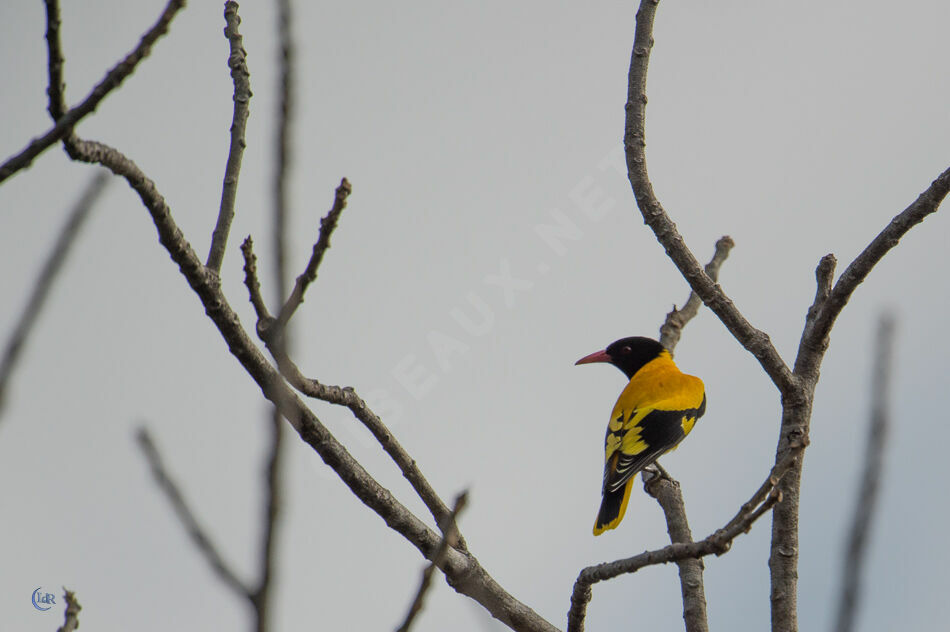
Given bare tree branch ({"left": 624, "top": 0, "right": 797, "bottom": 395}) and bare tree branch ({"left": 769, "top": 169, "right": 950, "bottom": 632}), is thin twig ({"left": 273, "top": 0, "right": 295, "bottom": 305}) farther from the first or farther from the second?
bare tree branch ({"left": 769, "top": 169, "right": 950, "bottom": 632})

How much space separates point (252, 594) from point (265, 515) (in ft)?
0.50

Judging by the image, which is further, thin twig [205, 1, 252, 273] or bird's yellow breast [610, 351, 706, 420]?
bird's yellow breast [610, 351, 706, 420]

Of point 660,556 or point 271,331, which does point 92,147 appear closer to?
point 271,331

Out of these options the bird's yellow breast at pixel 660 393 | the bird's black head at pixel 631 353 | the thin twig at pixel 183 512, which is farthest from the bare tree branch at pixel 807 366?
the bird's black head at pixel 631 353

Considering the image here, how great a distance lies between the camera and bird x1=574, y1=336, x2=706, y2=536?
6.18 meters

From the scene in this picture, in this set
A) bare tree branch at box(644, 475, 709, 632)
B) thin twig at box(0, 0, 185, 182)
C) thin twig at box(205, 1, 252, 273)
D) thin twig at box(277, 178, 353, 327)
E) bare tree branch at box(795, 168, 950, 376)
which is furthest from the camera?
bare tree branch at box(644, 475, 709, 632)

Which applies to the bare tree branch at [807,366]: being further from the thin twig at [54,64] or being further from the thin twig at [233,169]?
the thin twig at [54,64]

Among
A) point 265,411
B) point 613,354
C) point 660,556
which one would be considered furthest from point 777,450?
point 613,354

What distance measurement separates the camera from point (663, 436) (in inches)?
261

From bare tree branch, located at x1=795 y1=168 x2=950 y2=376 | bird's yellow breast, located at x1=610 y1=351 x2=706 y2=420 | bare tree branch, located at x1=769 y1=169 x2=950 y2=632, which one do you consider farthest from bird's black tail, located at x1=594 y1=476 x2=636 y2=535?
bare tree branch, located at x1=795 y1=168 x2=950 y2=376

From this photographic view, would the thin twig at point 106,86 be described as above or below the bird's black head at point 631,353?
below

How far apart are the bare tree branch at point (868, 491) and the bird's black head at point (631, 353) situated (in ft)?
23.3

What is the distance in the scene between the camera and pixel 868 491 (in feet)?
5.57

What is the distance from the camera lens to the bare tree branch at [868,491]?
5.38ft
